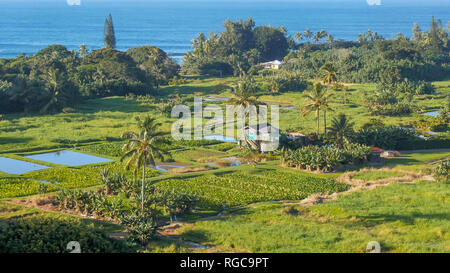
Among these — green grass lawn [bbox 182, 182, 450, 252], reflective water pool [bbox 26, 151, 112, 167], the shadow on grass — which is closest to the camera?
green grass lawn [bbox 182, 182, 450, 252]

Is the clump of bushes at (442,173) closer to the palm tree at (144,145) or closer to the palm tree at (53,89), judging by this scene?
the palm tree at (144,145)

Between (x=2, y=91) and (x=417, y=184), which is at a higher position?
(x=2, y=91)

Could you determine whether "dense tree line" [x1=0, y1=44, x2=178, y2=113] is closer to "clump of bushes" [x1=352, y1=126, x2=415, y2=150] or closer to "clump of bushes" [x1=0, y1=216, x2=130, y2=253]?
"clump of bushes" [x1=352, y1=126, x2=415, y2=150]

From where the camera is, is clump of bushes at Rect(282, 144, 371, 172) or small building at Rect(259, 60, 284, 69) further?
small building at Rect(259, 60, 284, 69)

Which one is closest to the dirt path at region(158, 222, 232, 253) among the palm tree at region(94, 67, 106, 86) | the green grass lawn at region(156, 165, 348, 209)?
the green grass lawn at region(156, 165, 348, 209)

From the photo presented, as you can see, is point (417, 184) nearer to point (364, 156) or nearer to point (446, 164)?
point (446, 164)
